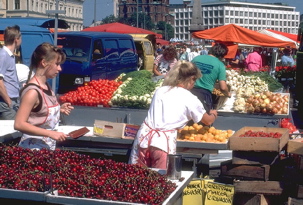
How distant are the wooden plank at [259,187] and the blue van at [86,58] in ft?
35.1

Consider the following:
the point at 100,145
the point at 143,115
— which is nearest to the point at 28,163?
the point at 100,145

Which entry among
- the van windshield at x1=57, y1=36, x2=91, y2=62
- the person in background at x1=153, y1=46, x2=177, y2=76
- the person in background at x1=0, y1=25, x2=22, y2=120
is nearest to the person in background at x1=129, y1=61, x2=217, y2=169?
the person in background at x1=0, y1=25, x2=22, y2=120

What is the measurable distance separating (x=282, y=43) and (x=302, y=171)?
12597 mm

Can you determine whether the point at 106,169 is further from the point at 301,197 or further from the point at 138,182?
the point at 301,197

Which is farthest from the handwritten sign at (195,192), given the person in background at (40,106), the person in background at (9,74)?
the person in background at (9,74)

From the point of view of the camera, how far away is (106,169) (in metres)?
4.02

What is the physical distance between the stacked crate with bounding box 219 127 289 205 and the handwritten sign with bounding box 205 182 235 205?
0.25 m

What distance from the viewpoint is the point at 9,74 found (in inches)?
297

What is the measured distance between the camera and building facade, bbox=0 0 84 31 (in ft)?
294

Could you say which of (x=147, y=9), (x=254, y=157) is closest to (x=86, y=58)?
(x=254, y=157)

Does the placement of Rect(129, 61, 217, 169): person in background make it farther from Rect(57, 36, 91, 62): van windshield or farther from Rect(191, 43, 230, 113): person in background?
Rect(57, 36, 91, 62): van windshield

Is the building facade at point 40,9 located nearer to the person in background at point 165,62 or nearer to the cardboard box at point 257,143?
the person in background at point 165,62

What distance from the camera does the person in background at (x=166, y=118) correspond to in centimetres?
526

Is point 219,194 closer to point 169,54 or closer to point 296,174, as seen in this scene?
point 296,174
